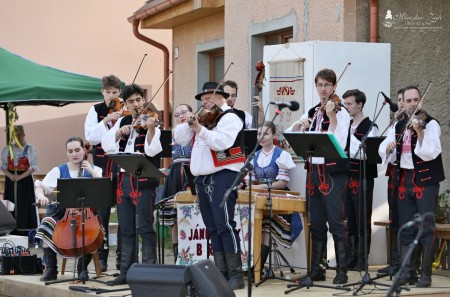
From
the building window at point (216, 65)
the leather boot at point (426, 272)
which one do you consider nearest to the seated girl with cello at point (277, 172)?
the leather boot at point (426, 272)

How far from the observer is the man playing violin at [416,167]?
29.9 feet

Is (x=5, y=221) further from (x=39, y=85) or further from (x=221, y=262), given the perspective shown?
(x=39, y=85)

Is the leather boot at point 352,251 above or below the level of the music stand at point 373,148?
below

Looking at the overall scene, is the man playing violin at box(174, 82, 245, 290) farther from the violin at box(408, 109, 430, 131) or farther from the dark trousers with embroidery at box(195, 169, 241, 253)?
the violin at box(408, 109, 430, 131)

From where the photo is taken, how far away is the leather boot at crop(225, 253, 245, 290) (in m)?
9.21

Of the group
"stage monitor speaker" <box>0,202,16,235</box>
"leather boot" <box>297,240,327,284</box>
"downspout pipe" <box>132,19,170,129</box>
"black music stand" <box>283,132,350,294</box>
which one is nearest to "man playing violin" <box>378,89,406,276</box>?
"leather boot" <box>297,240,327,284</box>

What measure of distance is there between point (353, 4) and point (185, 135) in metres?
3.14

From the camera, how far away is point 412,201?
30.7ft

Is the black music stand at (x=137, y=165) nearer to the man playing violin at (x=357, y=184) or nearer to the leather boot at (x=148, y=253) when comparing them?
the leather boot at (x=148, y=253)

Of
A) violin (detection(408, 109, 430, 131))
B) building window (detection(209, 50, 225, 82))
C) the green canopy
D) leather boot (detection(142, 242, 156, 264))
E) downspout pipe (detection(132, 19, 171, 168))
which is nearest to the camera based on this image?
violin (detection(408, 109, 430, 131))

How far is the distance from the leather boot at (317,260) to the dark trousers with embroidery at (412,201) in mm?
735

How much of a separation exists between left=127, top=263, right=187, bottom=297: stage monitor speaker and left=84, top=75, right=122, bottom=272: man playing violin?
2.29m

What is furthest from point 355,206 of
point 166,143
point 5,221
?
point 5,221

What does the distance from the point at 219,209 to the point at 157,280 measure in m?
1.01
